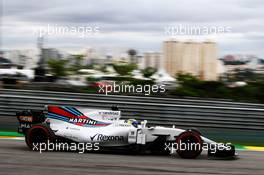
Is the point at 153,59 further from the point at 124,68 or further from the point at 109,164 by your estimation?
the point at 109,164

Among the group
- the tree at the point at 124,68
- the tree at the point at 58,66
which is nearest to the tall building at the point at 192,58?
the tree at the point at 124,68

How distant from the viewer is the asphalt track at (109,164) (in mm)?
6992

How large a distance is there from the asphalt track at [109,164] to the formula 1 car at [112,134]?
0.63ft

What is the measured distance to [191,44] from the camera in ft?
86.4

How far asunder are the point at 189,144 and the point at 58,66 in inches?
740

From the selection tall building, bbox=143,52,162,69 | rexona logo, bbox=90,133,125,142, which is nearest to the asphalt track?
rexona logo, bbox=90,133,125,142

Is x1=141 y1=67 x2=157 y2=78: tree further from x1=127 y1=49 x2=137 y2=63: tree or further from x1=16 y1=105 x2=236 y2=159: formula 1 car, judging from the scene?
x1=16 y1=105 x2=236 y2=159: formula 1 car

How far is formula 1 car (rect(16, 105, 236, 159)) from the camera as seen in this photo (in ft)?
28.2

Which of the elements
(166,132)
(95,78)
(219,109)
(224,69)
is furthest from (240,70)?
(166,132)

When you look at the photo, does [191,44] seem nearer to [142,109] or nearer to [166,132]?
[142,109]

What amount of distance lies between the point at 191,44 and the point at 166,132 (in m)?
18.0

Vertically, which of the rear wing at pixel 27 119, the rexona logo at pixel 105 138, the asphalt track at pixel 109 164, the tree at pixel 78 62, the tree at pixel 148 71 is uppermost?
the tree at pixel 78 62

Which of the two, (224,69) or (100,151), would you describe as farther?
(224,69)

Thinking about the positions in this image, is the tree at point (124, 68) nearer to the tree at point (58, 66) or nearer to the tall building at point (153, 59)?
the tall building at point (153, 59)
